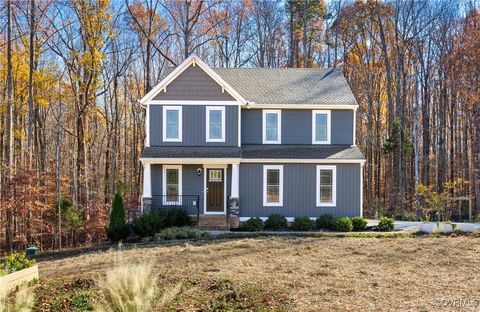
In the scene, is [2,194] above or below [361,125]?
below

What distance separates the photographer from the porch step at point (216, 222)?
1806cm

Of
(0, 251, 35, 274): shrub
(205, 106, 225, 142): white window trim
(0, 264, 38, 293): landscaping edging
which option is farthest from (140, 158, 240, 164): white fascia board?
(0, 264, 38, 293): landscaping edging

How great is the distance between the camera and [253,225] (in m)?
17.5

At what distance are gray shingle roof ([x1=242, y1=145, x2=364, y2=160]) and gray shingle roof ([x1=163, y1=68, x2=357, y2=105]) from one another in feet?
6.43

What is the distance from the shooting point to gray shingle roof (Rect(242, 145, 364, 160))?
18.9m

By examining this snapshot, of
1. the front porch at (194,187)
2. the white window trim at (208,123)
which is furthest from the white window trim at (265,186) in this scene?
the white window trim at (208,123)

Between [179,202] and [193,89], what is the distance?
15.8 feet

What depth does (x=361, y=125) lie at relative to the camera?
3472cm

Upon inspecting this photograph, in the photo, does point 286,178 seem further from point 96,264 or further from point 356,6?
point 356,6

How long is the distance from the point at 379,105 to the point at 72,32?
21385 millimetres

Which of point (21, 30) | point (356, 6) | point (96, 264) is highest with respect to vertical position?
point (356, 6)

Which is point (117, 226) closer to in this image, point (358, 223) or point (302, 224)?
point (302, 224)

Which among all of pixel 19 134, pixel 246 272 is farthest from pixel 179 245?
pixel 19 134

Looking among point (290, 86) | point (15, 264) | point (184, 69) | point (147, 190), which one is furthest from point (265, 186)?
point (15, 264)
